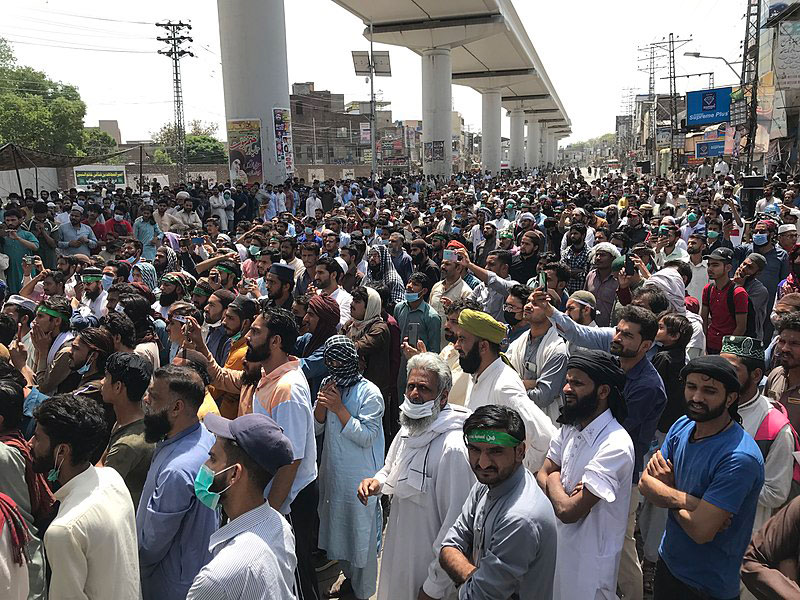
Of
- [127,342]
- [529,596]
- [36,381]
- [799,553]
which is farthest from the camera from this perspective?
[36,381]

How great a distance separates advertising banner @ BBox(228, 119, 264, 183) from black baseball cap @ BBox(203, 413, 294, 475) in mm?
19830

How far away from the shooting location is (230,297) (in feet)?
18.1

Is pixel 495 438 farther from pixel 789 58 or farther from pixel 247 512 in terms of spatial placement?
pixel 789 58

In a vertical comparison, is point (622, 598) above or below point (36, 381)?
below

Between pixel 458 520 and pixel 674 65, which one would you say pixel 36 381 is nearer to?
pixel 458 520

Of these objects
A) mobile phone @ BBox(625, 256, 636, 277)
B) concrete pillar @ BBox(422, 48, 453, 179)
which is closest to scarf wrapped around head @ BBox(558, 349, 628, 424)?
mobile phone @ BBox(625, 256, 636, 277)

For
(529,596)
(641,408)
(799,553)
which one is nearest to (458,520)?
(529,596)

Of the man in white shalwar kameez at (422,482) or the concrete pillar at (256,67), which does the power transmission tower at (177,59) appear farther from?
the man in white shalwar kameez at (422,482)

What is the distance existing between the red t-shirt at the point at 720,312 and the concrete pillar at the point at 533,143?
81.1 m

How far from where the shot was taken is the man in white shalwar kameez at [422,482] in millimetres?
2916

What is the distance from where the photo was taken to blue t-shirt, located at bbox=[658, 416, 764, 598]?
102 inches

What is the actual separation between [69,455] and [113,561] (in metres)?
0.50

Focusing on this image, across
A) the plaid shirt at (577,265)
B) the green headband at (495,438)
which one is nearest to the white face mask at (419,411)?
the green headband at (495,438)

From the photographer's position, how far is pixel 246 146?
68.9 feet
